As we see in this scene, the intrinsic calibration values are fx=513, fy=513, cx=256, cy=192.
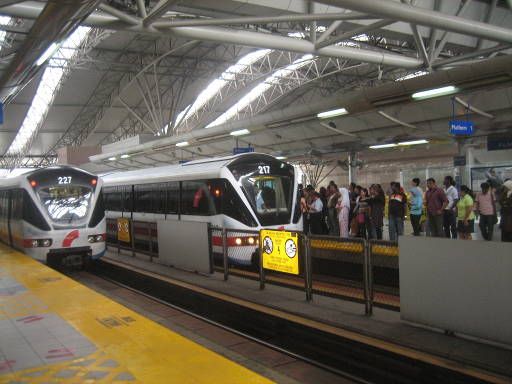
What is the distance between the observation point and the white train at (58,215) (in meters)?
12.2

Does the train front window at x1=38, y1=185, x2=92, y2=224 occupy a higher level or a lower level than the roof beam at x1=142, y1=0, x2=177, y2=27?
lower

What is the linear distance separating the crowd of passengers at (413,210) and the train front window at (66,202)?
595 centimetres

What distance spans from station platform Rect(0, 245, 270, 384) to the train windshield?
483 centimetres

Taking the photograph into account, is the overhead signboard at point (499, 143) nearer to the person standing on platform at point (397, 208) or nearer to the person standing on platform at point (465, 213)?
the person standing on platform at point (465, 213)

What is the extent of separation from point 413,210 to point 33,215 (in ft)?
30.8

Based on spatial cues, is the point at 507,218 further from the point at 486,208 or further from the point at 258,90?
the point at 258,90

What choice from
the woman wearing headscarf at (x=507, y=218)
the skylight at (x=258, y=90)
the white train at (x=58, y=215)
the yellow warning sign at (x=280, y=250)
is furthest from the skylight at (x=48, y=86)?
the woman wearing headscarf at (x=507, y=218)

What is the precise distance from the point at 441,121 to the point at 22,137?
36897 millimetres

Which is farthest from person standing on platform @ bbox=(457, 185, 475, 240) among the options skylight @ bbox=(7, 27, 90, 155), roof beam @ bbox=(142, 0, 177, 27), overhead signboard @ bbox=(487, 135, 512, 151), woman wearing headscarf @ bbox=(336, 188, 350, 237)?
skylight @ bbox=(7, 27, 90, 155)

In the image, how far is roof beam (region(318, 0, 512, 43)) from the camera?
348 inches

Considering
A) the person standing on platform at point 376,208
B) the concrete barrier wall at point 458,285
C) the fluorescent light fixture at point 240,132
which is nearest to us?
the concrete barrier wall at point 458,285

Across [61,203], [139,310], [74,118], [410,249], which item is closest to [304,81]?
[74,118]

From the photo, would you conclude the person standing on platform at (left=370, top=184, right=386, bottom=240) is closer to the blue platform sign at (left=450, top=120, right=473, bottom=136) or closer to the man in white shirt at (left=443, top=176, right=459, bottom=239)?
the man in white shirt at (left=443, top=176, right=459, bottom=239)

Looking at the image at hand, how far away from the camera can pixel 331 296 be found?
7.90 metres
